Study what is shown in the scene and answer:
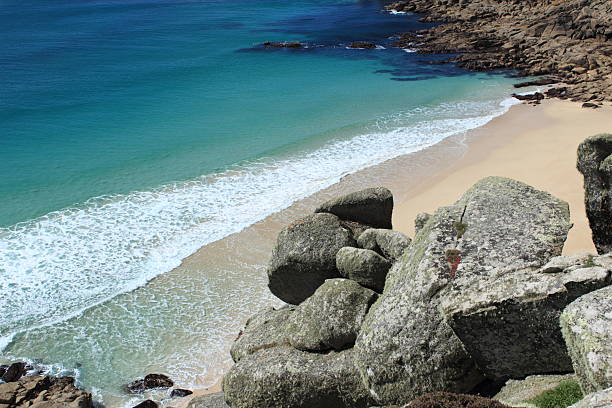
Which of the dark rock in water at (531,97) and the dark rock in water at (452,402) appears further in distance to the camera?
the dark rock in water at (531,97)

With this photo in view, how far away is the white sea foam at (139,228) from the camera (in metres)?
19.3

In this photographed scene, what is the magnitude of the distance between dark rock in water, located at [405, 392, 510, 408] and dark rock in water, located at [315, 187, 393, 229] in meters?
7.76

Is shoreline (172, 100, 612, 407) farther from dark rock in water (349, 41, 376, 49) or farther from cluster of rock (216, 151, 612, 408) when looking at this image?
dark rock in water (349, 41, 376, 49)

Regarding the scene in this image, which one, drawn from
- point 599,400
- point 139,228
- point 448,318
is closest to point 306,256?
point 448,318

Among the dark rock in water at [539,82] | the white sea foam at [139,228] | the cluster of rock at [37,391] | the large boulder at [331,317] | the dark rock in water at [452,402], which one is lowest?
the cluster of rock at [37,391]

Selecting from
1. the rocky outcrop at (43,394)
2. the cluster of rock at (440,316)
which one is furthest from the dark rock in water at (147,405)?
the cluster of rock at (440,316)

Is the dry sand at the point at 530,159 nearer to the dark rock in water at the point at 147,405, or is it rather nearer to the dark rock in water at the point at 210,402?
the dark rock in water at the point at 210,402

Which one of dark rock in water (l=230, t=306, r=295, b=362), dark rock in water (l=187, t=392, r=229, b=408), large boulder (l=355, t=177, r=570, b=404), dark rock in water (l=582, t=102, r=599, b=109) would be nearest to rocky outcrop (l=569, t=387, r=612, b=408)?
large boulder (l=355, t=177, r=570, b=404)

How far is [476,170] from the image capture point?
25766 mm

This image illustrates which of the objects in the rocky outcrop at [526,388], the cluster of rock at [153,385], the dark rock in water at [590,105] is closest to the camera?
the rocky outcrop at [526,388]

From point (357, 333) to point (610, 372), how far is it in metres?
5.05

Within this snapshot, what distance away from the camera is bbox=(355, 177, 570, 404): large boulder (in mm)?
9430

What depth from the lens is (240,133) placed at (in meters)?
33.6

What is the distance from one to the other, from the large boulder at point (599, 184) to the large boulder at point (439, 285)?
815 millimetres
